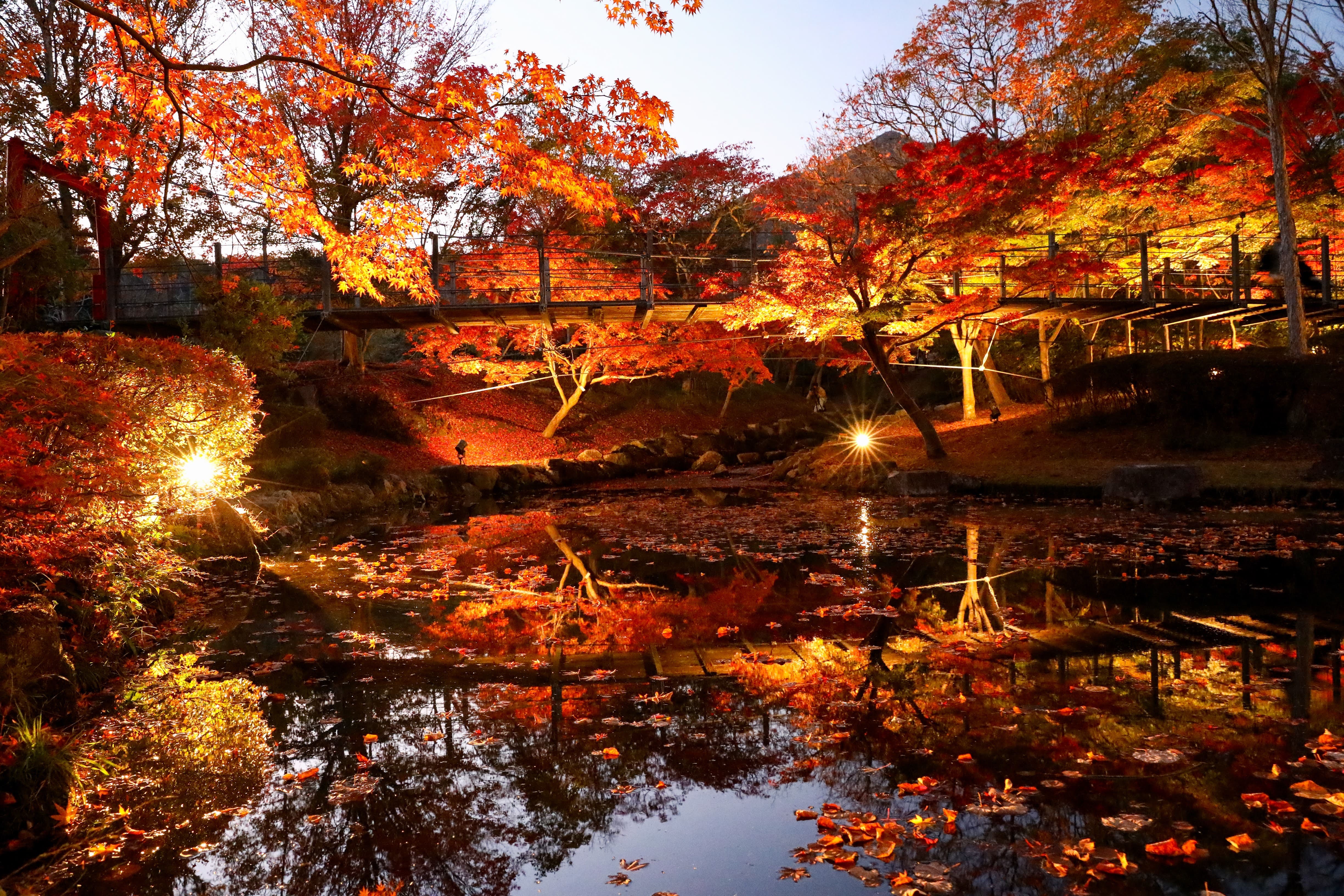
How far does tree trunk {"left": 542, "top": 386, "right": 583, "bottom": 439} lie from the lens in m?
22.7

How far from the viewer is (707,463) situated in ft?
76.5

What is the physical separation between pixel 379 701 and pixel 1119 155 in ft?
64.3

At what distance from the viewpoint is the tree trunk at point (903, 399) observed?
55.6 ft

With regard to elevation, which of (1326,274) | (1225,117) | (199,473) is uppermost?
(1225,117)

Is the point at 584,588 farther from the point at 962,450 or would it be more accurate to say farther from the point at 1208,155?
the point at 1208,155

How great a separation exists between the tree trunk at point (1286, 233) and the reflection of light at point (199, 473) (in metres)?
16.7

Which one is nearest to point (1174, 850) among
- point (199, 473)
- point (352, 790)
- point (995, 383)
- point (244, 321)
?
point (352, 790)

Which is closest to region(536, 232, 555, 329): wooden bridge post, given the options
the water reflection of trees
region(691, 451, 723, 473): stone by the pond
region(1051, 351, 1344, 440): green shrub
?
region(691, 451, 723, 473): stone by the pond

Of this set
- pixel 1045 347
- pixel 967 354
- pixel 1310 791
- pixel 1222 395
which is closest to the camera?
pixel 1310 791

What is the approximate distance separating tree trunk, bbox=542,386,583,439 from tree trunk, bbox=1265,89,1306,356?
15291mm

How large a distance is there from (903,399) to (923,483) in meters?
3.02

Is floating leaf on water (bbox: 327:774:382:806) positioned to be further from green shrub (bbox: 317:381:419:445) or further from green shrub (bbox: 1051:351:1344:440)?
green shrub (bbox: 317:381:419:445)

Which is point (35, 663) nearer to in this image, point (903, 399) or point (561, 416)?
point (903, 399)

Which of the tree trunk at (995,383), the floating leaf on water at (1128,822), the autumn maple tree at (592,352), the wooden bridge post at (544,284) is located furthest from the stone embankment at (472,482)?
the floating leaf on water at (1128,822)
